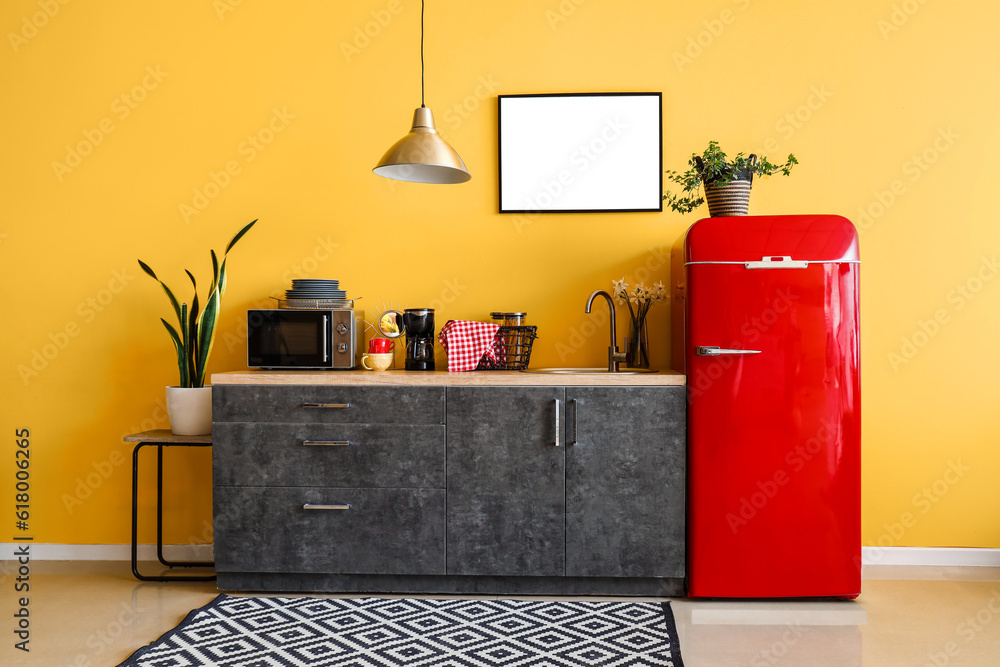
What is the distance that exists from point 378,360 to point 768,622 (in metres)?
1.87

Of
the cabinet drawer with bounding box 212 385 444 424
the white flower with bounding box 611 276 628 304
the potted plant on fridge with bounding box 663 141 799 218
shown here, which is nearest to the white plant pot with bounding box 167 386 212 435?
the cabinet drawer with bounding box 212 385 444 424

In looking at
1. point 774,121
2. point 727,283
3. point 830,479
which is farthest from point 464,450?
point 774,121

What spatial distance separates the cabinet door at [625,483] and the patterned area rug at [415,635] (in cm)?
19

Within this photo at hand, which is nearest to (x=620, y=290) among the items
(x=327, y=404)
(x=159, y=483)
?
(x=327, y=404)

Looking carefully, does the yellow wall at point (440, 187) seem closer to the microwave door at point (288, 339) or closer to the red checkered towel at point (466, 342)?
the red checkered towel at point (466, 342)

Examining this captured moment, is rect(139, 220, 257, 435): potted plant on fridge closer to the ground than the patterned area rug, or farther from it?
farther from it

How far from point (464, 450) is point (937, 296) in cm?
223

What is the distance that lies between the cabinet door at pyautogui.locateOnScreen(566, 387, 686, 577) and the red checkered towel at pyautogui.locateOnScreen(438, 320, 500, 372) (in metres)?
0.50

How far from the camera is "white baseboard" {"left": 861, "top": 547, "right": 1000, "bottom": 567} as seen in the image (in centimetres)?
321

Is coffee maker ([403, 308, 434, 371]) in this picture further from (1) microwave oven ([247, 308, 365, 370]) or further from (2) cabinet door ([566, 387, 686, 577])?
(2) cabinet door ([566, 387, 686, 577])

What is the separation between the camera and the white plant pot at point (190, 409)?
308 centimetres

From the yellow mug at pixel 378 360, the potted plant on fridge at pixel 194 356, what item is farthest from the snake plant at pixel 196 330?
the yellow mug at pixel 378 360

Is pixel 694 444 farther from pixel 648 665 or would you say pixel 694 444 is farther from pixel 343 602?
pixel 343 602

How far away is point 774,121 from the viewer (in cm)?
326
